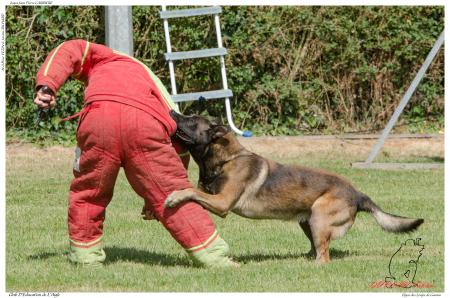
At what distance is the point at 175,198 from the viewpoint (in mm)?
6176

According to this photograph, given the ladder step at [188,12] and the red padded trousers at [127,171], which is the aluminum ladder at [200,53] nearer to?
the ladder step at [188,12]

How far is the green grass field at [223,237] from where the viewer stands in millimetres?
5934

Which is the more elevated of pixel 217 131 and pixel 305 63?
pixel 305 63

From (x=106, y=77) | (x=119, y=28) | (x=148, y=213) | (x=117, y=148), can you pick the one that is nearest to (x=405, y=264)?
(x=148, y=213)

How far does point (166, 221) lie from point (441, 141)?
26.8 ft

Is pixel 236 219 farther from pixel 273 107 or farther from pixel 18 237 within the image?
pixel 273 107

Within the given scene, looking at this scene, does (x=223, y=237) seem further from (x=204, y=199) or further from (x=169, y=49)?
(x=169, y=49)

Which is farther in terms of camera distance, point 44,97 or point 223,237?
point 223,237

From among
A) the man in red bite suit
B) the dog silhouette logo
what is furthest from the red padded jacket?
the dog silhouette logo

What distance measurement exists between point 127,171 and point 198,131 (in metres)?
0.73

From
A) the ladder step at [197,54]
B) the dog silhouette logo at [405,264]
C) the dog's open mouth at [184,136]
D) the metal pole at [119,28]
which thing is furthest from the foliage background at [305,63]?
the dog's open mouth at [184,136]

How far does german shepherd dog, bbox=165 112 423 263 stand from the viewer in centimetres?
671

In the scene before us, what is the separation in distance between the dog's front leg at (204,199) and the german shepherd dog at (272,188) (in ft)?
0.44

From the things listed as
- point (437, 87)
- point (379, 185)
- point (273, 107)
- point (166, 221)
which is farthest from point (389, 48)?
point (166, 221)
